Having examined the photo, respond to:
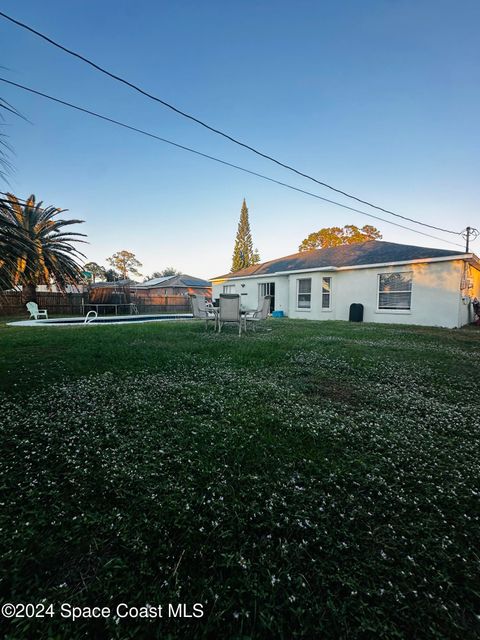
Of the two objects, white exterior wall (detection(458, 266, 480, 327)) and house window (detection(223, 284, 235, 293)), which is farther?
house window (detection(223, 284, 235, 293))

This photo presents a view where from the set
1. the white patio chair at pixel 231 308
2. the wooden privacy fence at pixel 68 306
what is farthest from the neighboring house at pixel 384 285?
the wooden privacy fence at pixel 68 306

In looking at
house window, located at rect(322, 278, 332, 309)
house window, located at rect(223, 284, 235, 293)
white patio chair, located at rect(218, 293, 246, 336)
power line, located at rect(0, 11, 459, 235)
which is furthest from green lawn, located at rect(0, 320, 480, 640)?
house window, located at rect(223, 284, 235, 293)

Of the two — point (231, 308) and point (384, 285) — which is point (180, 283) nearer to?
point (384, 285)

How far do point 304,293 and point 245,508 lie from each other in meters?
14.4

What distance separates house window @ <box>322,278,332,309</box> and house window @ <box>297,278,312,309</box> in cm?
80

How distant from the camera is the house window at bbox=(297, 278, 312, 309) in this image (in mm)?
14955

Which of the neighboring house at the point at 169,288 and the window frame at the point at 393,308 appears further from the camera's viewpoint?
the neighboring house at the point at 169,288

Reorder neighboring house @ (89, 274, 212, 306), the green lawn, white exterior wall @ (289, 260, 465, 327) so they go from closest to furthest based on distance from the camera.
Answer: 1. the green lawn
2. white exterior wall @ (289, 260, 465, 327)
3. neighboring house @ (89, 274, 212, 306)

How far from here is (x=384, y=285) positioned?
40.5 ft

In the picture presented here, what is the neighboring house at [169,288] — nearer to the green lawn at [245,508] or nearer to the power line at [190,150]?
the power line at [190,150]

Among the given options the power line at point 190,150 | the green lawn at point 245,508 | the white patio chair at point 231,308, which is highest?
the power line at point 190,150

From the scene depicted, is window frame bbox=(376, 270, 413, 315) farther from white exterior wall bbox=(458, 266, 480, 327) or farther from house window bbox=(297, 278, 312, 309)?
house window bbox=(297, 278, 312, 309)

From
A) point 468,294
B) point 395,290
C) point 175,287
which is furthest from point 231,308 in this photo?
point 175,287

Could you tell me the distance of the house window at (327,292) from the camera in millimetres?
14133
